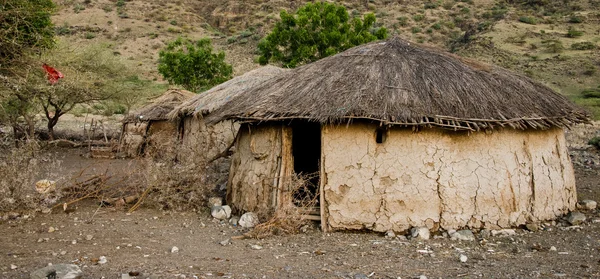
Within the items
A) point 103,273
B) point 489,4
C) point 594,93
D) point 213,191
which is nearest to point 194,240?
point 103,273

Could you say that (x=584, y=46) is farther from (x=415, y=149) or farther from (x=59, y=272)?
(x=59, y=272)

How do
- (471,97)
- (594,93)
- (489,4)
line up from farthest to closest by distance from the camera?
(489,4), (594,93), (471,97)

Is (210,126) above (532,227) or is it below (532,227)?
above

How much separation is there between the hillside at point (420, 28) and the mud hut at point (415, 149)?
15.7m

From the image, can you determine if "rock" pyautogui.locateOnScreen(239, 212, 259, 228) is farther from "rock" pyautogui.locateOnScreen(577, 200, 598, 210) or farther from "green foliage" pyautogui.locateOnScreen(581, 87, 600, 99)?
"green foliage" pyautogui.locateOnScreen(581, 87, 600, 99)

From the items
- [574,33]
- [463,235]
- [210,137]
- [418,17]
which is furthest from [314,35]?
[418,17]

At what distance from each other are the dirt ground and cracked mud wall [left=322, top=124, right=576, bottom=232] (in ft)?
0.95

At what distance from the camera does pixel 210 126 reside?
13.5 metres

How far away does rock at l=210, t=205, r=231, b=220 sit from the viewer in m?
8.19

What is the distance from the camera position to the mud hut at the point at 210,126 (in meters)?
13.3

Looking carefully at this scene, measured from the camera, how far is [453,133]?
Answer: 24.0ft

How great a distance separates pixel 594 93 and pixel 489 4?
63.0 feet

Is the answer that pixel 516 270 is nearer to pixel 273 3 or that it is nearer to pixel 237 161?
pixel 237 161

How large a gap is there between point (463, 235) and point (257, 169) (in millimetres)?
3106
